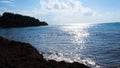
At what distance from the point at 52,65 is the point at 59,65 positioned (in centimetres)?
56

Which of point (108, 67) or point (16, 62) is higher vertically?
point (16, 62)

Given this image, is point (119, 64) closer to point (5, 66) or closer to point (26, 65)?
point (26, 65)

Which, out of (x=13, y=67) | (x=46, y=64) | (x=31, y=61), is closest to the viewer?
(x=13, y=67)

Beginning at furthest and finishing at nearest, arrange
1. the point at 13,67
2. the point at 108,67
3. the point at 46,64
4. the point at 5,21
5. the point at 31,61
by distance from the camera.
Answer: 1. the point at 5,21
2. the point at 108,67
3. the point at 31,61
4. the point at 46,64
5. the point at 13,67

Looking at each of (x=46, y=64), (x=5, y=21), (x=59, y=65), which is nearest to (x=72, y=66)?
(x=59, y=65)

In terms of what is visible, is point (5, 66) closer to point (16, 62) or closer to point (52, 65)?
point (16, 62)

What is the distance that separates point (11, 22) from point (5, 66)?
624 ft

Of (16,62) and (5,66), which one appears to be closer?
(5,66)

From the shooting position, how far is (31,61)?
17.3 m

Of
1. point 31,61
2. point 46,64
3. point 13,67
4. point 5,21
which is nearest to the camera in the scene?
point 13,67

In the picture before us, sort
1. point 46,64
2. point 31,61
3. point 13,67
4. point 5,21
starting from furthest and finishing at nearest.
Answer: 1. point 5,21
2. point 31,61
3. point 46,64
4. point 13,67

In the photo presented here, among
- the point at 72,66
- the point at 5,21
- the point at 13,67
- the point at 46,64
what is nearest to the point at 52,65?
the point at 46,64

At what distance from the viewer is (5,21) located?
7628 inches

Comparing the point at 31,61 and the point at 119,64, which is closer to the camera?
the point at 31,61
